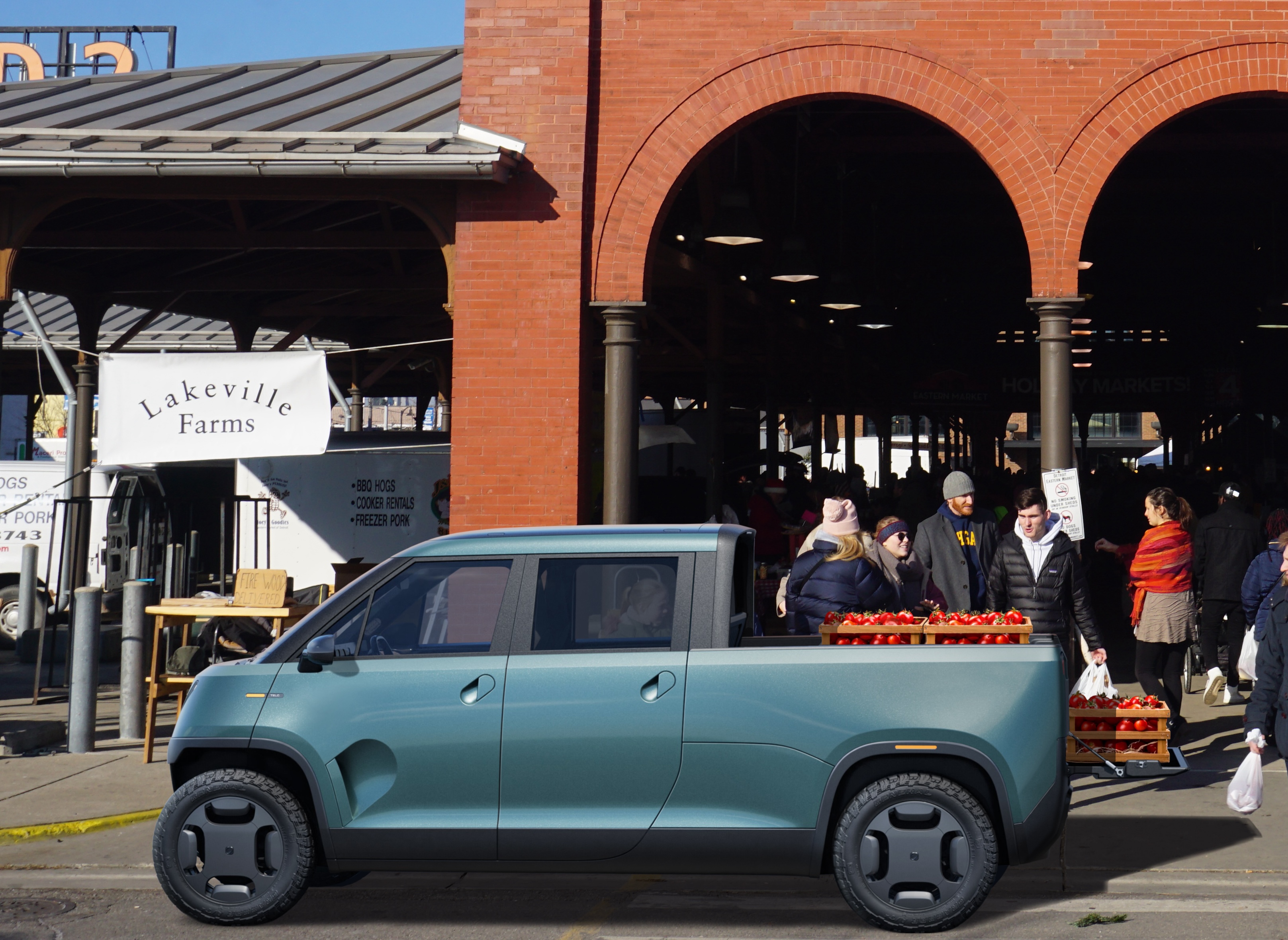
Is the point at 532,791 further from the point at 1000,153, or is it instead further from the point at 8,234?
the point at 8,234

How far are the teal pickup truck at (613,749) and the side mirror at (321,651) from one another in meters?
0.01

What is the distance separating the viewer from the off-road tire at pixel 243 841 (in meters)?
5.75

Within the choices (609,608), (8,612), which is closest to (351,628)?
(609,608)

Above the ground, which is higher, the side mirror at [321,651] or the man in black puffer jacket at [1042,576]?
the man in black puffer jacket at [1042,576]

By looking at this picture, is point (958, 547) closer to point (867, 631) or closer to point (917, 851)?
point (867, 631)

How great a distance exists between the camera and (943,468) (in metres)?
33.5

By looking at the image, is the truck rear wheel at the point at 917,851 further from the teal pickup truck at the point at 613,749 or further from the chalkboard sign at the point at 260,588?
the chalkboard sign at the point at 260,588

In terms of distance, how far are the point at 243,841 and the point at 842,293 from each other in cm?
1204

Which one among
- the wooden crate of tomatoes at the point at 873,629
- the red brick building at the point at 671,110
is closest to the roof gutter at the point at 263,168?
the red brick building at the point at 671,110

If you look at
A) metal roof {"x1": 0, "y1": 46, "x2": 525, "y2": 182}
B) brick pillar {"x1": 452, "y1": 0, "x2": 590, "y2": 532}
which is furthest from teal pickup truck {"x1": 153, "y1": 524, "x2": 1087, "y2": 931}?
metal roof {"x1": 0, "y1": 46, "x2": 525, "y2": 182}

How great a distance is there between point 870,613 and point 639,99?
16.9ft

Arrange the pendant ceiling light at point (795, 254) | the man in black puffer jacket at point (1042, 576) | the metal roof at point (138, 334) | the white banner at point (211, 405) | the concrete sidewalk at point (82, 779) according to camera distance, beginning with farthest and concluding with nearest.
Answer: the metal roof at point (138, 334) < the pendant ceiling light at point (795, 254) < the white banner at point (211, 405) < the man in black puffer jacket at point (1042, 576) < the concrete sidewalk at point (82, 779)

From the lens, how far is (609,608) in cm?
590

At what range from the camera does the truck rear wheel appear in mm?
5523
